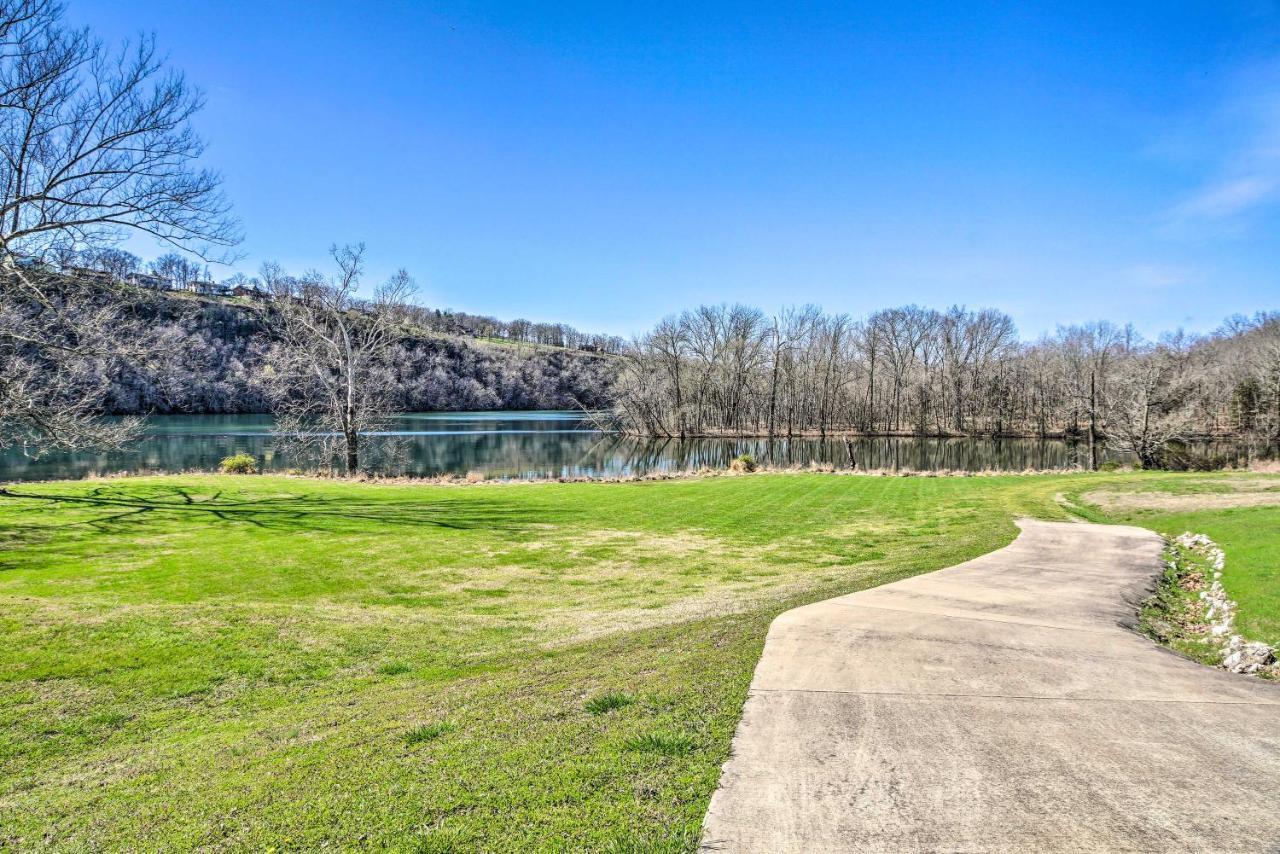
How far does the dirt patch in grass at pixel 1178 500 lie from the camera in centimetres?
1673

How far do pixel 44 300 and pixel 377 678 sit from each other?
39.8 ft

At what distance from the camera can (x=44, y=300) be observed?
42.0 feet

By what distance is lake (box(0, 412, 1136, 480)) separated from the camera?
36312mm

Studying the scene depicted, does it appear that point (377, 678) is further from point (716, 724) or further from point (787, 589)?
point (787, 589)

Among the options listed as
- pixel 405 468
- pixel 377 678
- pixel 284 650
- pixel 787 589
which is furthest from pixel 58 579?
pixel 405 468

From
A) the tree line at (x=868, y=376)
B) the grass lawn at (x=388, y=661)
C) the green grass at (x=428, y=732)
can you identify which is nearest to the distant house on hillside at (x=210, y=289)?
the tree line at (x=868, y=376)

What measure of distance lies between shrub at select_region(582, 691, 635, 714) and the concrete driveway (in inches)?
36.5

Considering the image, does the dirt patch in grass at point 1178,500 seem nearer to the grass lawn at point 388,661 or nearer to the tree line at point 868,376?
the grass lawn at point 388,661

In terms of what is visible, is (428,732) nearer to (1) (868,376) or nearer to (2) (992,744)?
(2) (992,744)

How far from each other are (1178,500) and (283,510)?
2456 centimetres

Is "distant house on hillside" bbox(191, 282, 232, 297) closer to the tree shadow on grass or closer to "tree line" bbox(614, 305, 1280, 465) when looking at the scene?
"tree line" bbox(614, 305, 1280, 465)

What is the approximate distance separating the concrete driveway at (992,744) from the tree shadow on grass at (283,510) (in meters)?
10.8

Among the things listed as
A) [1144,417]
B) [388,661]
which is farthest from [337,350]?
[1144,417]

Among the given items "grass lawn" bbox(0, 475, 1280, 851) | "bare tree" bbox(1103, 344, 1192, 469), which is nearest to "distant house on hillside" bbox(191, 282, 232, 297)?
"grass lawn" bbox(0, 475, 1280, 851)
